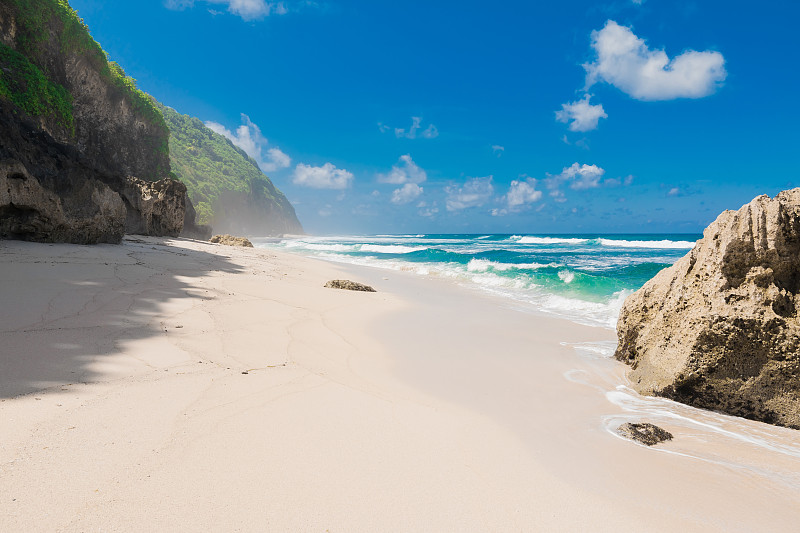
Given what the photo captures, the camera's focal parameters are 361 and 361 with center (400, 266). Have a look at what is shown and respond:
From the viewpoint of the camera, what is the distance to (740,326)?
3.82 meters

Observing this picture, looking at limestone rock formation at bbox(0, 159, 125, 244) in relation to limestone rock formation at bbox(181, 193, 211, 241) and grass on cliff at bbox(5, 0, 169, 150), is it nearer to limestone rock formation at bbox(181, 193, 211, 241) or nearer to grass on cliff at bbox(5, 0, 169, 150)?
limestone rock formation at bbox(181, 193, 211, 241)

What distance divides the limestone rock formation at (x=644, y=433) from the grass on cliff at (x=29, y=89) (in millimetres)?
21768

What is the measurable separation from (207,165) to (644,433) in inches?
3282

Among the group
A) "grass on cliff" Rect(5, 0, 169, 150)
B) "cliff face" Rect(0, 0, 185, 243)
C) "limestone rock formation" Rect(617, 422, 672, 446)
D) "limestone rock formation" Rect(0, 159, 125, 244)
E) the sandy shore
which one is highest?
"grass on cliff" Rect(5, 0, 169, 150)

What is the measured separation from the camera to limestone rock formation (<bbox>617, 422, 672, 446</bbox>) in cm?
296

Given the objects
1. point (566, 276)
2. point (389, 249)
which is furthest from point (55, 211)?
point (389, 249)

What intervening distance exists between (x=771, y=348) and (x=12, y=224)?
1296 centimetres

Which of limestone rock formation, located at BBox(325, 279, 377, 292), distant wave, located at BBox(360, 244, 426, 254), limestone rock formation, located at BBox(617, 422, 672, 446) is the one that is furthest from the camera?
distant wave, located at BBox(360, 244, 426, 254)

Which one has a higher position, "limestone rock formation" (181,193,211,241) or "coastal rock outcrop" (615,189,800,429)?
"limestone rock formation" (181,193,211,241)

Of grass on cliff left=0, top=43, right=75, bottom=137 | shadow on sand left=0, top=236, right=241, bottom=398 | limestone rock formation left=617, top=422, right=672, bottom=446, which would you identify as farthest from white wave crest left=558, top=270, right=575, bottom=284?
grass on cliff left=0, top=43, right=75, bottom=137

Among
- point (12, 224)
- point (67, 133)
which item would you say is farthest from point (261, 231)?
point (12, 224)

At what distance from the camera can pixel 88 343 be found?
128 inches

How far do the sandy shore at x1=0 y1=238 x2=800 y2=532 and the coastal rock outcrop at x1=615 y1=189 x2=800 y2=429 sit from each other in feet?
1.09

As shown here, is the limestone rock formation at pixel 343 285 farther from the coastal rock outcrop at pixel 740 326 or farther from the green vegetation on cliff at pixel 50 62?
the green vegetation on cliff at pixel 50 62
